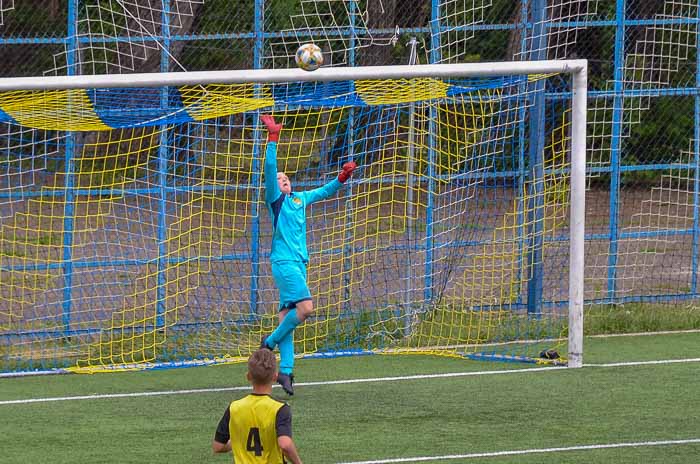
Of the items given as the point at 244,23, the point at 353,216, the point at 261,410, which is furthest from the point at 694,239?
the point at 261,410

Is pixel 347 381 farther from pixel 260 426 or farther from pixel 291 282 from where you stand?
pixel 260 426

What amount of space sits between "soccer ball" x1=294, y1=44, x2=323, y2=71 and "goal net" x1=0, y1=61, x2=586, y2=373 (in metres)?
1.77

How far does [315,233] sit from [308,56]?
4033mm

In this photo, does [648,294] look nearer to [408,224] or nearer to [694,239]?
[694,239]

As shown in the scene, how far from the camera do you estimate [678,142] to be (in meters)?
14.3

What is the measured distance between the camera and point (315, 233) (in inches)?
514

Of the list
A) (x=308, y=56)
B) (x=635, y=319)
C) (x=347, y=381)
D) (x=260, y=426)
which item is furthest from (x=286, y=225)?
(x=635, y=319)

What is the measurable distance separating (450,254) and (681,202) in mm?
3306

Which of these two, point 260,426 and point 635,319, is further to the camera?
point 635,319

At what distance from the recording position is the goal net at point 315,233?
38.3 feet

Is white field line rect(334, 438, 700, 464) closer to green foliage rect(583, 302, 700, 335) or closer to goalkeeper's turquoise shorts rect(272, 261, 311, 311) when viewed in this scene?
goalkeeper's turquoise shorts rect(272, 261, 311, 311)

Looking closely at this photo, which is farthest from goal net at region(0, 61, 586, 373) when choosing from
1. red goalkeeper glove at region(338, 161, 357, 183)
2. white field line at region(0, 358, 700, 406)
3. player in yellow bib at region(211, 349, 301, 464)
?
player in yellow bib at region(211, 349, 301, 464)

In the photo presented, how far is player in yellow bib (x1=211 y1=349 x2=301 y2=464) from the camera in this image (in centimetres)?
538

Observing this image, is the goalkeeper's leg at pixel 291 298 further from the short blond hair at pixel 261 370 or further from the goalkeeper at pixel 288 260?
the short blond hair at pixel 261 370
